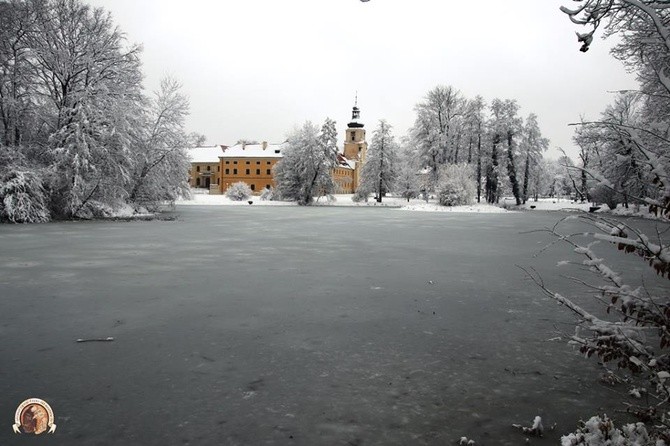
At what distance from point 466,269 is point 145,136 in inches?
1104

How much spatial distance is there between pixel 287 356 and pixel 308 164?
55.6 meters

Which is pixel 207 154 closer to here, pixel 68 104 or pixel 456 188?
pixel 456 188

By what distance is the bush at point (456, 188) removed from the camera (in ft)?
160

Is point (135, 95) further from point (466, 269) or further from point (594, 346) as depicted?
point (594, 346)

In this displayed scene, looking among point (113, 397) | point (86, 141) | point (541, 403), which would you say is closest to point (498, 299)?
point (541, 403)

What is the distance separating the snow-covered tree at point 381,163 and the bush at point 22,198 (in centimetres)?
4588

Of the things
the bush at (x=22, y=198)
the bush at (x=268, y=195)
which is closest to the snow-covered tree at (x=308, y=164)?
the bush at (x=268, y=195)

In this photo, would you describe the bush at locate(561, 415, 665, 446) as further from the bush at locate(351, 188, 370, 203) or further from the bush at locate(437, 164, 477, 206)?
the bush at locate(351, 188, 370, 203)

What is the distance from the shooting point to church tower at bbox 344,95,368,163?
12594 cm

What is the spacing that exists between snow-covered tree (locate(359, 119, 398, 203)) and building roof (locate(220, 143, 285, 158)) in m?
42.5

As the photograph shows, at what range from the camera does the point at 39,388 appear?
4.01 metres

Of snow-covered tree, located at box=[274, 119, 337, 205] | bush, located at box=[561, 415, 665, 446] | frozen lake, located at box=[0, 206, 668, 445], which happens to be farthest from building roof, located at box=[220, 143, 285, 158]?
bush, located at box=[561, 415, 665, 446]

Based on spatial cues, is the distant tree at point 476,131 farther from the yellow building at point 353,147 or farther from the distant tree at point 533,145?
the yellow building at point 353,147

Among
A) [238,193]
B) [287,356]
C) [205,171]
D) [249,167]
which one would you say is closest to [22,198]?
[287,356]
